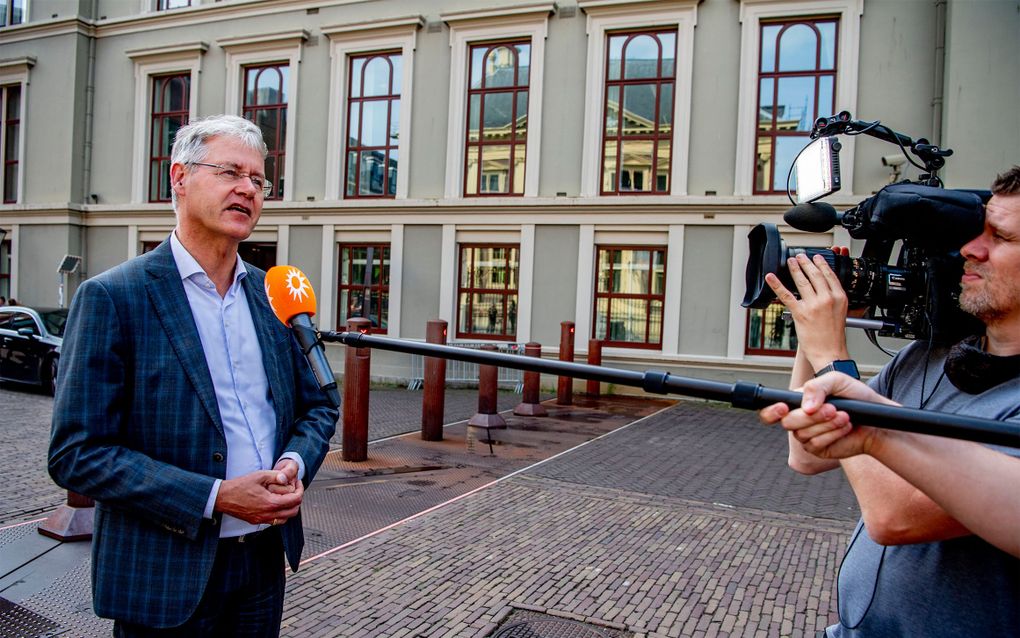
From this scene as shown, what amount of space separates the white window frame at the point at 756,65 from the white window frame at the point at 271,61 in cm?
1038

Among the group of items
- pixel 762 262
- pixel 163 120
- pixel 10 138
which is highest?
pixel 163 120

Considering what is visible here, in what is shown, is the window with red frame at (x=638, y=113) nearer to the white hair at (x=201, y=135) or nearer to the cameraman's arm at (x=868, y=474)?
the white hair at (x=201, y=135)

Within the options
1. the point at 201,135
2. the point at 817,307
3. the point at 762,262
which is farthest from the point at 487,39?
the point at 817,307

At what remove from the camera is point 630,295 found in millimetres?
14969

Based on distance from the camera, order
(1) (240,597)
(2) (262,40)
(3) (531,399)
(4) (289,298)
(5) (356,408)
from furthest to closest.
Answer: (2) (262,40)
(3) (531,399)
(5) (356,408)
(1) (240,597)
(4) (289,298)

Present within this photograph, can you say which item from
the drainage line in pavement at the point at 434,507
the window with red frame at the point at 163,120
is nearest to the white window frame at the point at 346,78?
the window with red frame at the point at 163,120

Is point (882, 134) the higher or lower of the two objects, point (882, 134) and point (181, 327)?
the higher

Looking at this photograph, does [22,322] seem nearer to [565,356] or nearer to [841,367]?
[565,356]

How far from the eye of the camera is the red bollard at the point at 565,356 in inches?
508

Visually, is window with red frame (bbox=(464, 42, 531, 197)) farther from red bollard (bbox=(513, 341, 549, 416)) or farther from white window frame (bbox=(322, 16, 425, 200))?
red bollard (bbox=(513, 341, 549, 416))

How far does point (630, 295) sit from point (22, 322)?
11.5m

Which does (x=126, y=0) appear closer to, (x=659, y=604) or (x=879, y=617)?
(x=659, y=604)

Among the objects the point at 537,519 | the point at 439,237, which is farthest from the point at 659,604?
the point at 439,237

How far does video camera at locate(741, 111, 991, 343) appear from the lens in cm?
162
